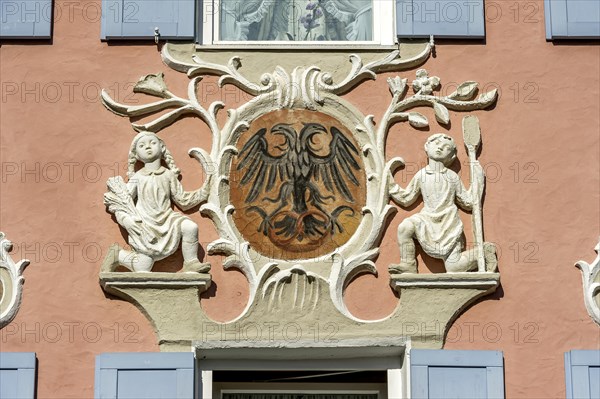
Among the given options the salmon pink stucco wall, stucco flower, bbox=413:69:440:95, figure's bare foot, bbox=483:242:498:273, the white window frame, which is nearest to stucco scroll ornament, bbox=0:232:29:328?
the salmon pink stucco wall

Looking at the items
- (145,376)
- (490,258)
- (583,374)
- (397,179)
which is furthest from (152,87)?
(583,374)

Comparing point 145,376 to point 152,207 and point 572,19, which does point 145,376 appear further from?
point 572,19

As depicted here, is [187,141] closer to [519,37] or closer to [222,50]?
[222,50]

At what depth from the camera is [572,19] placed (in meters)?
11.9

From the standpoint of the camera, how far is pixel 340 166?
11711 millimetres

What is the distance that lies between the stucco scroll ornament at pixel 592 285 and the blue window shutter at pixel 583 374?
0.95 feet

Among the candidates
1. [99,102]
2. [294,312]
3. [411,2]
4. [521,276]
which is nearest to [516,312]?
[521,276]

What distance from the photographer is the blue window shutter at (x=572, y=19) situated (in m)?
11.9

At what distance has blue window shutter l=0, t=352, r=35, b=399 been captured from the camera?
36.4 ft

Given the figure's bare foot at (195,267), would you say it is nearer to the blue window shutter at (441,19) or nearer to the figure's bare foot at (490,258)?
the figure's bare foot at (490,258)

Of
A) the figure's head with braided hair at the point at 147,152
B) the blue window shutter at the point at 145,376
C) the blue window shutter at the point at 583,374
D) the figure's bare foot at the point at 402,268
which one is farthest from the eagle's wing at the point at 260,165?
the blue window shutter at the point at 583,374

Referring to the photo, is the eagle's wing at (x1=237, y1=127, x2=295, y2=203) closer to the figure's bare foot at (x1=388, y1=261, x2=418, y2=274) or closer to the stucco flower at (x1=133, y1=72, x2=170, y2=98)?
the stucco flower at (x1=133, y1=72, x2=170, y2=98)

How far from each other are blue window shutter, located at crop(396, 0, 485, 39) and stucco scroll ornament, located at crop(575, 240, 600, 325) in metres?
1.75

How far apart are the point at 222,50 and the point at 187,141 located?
0.70 metres
